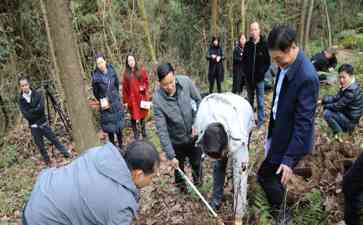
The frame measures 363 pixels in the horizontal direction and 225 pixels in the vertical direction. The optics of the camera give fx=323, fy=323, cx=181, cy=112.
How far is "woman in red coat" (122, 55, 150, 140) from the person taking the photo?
6.66 meters

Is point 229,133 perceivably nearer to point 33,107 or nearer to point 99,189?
point 99,189

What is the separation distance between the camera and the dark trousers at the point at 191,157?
4.27 metres

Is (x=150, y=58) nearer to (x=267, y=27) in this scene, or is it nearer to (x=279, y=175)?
(x=267, y=27)

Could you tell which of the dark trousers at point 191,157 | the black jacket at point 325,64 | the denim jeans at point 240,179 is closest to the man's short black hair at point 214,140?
the denim jeans at point 240,179

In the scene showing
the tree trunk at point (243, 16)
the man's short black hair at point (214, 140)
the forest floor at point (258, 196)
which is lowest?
the forest floor at point (258, 196)

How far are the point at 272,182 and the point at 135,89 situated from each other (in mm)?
4162

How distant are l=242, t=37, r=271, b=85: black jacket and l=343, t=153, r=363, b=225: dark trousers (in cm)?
405

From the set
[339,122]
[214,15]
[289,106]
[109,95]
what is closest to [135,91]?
[109,95]

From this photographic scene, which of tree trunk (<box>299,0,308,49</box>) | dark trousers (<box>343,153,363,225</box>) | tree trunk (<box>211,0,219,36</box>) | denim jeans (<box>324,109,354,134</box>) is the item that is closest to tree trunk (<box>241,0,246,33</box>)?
tree trunk (<box>211,0,219,36</box>)

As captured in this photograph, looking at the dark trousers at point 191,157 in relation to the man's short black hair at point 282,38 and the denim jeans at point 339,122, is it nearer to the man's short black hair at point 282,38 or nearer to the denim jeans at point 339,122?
the man's short black hair at point 282,38

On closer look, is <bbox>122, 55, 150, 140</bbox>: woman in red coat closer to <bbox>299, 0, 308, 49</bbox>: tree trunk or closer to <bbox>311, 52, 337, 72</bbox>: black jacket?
<bbox>311, 52, 337, 72</bbox>: black jacket

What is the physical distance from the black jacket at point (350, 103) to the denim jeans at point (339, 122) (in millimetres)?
59

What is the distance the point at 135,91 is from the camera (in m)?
6.75

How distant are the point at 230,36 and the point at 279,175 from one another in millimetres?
12185
